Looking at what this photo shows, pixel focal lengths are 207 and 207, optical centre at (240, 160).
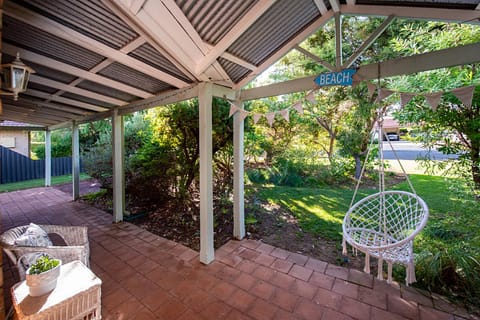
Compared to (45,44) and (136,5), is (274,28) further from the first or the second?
(45,44)

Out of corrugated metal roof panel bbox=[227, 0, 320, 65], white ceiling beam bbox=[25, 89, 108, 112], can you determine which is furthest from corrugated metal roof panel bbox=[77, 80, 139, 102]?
corrugated metal roof panel bbox=[227, 0, 320, 65]

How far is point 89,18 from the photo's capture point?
177 centimetres

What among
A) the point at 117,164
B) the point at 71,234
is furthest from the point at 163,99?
the point at 71,234

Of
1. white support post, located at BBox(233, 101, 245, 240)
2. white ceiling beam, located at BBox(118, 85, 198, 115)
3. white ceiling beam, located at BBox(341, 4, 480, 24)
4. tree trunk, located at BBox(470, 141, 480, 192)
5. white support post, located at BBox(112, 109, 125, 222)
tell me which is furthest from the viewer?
white support post, located at BBox(112, 109, 125, 222)

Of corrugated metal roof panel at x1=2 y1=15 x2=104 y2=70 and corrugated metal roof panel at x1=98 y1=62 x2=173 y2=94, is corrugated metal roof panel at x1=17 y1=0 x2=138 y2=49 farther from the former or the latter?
corrugated metal roof panel at x1=98 y1=62 x2=173 y2=94

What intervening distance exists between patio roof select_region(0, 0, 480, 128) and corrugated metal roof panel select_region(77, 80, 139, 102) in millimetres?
61

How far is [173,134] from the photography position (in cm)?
448

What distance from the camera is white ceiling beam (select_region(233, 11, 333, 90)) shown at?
2242 millimetres

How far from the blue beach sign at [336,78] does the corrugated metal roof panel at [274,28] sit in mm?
640

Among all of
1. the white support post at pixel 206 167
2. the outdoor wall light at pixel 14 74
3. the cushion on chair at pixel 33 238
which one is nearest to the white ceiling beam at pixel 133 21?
the white support post at pixel 206 167

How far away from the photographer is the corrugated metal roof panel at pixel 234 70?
2.55 m

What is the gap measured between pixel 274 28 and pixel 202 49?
2.67 ft

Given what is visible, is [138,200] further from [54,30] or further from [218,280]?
[54,30]

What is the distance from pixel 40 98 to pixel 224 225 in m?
4.05
